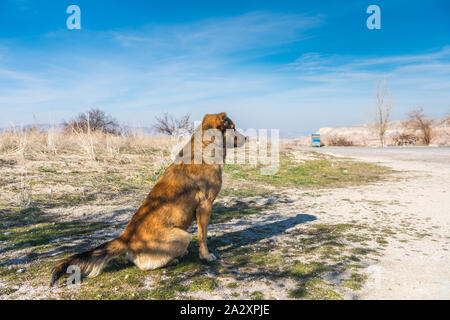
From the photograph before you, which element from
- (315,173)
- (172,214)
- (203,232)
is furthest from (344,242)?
(315,173)

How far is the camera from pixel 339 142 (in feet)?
126

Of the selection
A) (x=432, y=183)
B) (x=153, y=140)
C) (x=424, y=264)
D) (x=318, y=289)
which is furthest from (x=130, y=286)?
(x=153, y=140)

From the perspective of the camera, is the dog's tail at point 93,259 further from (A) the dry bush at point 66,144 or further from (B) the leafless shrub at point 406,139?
(B) the leafless shrub at point 406,139

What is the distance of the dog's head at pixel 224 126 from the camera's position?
4285 millimetres

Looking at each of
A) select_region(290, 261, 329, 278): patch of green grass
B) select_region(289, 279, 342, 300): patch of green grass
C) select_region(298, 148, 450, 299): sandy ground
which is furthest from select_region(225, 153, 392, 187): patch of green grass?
select_region(289, 279, 342, 300): patch of green grass

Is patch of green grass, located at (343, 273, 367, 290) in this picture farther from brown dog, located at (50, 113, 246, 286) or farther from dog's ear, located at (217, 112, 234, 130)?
dog's ear, located at (217, 112, 234, 130)

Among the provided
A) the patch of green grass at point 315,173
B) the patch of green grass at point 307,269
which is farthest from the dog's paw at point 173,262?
the patch of green grass at point 315,173

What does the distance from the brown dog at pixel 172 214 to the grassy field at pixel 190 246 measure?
0.24 meters

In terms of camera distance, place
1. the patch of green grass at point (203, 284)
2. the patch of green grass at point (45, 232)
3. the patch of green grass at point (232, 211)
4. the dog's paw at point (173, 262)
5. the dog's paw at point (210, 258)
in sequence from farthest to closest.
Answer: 1. the patch of green grass at point (232, 211)
2. the patch of green grass at point (45, 232)
3. the dog's paw at point (210, 258)
4. the dog's paw at point (173, 262)
5. the patch of green grass at point (203, 284)

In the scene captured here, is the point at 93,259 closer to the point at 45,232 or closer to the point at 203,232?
the point at 203,232

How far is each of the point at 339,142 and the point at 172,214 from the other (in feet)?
128

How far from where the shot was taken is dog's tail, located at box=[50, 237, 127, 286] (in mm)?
2849
